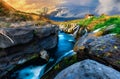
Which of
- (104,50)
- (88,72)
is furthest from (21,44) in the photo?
(88,72)

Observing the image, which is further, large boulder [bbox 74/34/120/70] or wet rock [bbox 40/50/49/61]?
wet rock [bbox 40/50/49/61]

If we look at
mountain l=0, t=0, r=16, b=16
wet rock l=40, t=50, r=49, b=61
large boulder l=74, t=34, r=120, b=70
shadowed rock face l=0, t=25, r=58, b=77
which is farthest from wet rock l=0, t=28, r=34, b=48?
mountain l=0, t=0, r=16, b=16

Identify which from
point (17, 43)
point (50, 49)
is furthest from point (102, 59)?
point (50, 49)

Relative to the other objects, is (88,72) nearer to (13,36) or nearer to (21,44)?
(13,36)

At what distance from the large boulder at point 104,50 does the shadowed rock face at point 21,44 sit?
6.67 m

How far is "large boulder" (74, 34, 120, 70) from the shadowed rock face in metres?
6.67

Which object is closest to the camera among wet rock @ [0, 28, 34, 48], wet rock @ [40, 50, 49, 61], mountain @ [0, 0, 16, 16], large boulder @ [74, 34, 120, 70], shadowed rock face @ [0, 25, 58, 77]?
large boulder @ [74, 34, 120, 70]

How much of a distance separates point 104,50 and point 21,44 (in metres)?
9.36

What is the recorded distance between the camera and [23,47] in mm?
22641

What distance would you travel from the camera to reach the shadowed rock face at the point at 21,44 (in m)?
20.1

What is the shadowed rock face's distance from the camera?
66.0ft

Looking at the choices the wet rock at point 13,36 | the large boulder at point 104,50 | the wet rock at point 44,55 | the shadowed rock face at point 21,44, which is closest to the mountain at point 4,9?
the shadowed rock face at point 21,44

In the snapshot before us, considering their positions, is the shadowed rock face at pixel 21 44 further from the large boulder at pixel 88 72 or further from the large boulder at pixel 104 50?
the large boulder at pixel 88 72

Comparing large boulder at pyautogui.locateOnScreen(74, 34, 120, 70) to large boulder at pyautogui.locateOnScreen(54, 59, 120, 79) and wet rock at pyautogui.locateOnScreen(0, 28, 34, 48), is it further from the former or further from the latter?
wet rock at pyautogui.locateOnScreen(0, 28, 34, 48)
